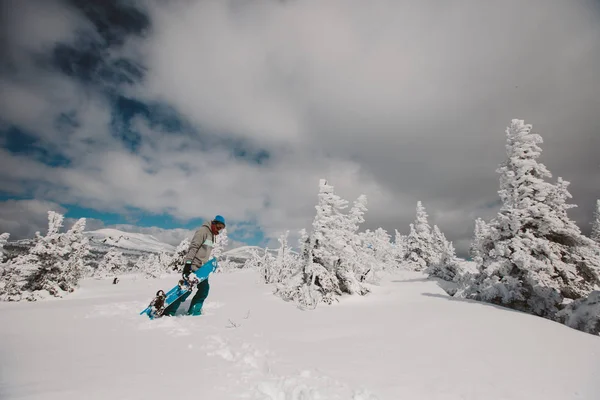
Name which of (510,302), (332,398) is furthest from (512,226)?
(332,398)

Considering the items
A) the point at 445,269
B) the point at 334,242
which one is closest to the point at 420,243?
the point at 445,269

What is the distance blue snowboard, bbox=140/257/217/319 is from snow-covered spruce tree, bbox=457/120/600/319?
1219 centimetres

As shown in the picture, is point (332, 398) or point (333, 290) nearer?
point (332, 398)

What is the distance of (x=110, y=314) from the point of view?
6.54 m

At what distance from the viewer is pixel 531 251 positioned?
1245cm

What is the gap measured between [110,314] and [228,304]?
331 centimetres

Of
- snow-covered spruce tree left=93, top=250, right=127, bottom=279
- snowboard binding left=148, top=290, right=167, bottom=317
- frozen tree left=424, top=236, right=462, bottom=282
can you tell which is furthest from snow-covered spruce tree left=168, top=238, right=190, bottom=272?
snowboard binding left=148, top=290, right=167, bottom=317

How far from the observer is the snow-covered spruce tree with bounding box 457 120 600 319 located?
11.7 metres

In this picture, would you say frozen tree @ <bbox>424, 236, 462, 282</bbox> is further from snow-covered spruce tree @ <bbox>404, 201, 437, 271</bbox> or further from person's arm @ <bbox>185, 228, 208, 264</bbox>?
person's arm @ <bbox>185, 228, 208, 264</bbox>

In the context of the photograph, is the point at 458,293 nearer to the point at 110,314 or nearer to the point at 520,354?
the point at 520,354

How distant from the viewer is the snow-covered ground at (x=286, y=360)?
2.80 m

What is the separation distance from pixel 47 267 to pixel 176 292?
60.1 feet

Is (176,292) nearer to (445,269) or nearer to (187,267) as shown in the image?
(187,267)

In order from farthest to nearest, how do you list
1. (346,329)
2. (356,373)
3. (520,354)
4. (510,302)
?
(510,302) → (346,329) → (520,354) → (356,373)
